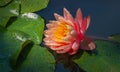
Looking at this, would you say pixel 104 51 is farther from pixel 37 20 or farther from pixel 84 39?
pixel 37 20

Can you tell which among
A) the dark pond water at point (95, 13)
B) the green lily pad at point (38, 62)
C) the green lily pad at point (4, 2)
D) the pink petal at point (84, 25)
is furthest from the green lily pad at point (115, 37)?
the green lily pad at point (4, 2)

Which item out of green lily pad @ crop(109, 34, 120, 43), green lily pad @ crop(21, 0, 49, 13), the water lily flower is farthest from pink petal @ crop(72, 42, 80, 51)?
green lily pad @ crop(21, 0, 49, 13)

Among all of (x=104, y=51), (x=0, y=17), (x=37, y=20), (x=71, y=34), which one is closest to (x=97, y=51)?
(x=104, y=51)

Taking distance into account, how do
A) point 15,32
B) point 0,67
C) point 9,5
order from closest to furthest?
point 0,67
point 15,32
point 9,5

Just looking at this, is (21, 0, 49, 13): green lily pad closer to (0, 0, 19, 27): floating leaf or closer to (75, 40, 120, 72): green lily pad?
(0, 0, 19, 27): floating leaf

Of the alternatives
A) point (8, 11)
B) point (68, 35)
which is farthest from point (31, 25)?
point (68, 35)
